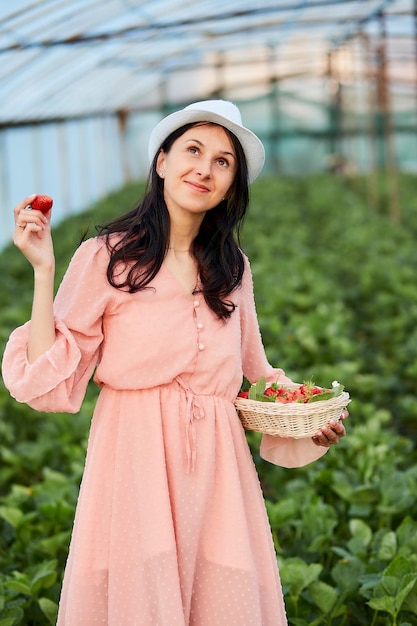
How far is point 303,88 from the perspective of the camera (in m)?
28.9

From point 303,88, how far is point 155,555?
27.9 metres

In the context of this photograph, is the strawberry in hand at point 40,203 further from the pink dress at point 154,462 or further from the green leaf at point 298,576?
the green leaf at point 298,576

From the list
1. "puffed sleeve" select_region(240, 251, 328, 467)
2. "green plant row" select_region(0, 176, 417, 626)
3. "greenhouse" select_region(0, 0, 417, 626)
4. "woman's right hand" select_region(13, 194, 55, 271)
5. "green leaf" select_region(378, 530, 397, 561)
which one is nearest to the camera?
"woman's right hand" select_region(13, 194, 55, 271)

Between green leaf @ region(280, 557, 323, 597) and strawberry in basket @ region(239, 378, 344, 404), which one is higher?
strawberry in basket @ region(239, 378, 344, 404)

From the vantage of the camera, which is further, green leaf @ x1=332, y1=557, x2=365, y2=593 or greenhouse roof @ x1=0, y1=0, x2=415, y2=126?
greenhouse roof @ x1=0, y1=0, x2=415, y2=126

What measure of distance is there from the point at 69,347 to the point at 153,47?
54.3 feet

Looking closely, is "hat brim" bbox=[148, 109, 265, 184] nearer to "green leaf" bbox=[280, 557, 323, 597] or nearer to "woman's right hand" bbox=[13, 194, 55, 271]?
"woman's right hand" bbox=[13, 194, 55, 271]

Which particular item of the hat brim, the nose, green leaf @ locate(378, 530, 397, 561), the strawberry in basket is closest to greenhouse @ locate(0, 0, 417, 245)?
green leaf @ locate(378, 530, 397, 561)

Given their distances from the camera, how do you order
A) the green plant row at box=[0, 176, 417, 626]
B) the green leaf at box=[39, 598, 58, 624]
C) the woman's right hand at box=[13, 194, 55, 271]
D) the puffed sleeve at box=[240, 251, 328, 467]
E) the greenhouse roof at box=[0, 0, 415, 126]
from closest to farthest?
the woman's right hand at box=[13, 194, 55, 271]
the puffed sleeve at box=[240, 251, 328, 467]
the green leaf at box=[39, 598, 58, 624]
the green plant row at box=[0, 176, 417, 626]
the greenhouse roof at box=[0, 0, 415, 126]

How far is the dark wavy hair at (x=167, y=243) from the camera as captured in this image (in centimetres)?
218

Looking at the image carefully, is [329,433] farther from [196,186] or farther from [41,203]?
[41,203]

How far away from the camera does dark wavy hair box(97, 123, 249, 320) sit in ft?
7.14

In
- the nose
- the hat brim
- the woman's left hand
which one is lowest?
the woman's left hand

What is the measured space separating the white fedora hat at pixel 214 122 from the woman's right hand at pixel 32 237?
357mm
